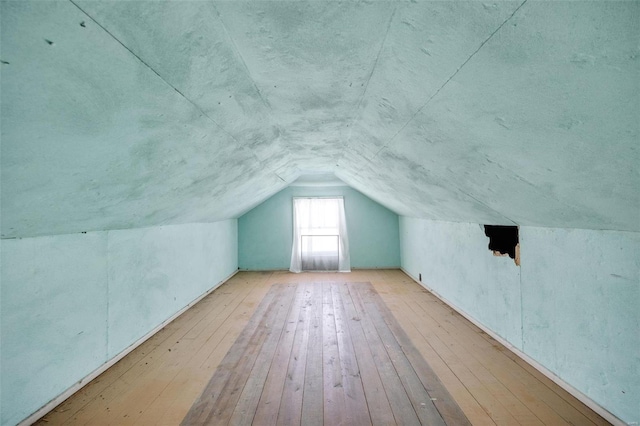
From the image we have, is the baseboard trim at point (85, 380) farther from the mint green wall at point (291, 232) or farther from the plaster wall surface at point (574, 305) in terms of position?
the plaster wall surface at point (574, 305)

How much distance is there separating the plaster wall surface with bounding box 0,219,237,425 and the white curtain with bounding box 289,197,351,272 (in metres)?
3.54

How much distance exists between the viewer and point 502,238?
300cm

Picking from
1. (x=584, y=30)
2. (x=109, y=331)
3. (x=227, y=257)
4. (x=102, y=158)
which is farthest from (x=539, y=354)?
(x=227, y=257)

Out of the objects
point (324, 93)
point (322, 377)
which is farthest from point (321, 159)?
point (322, 377)

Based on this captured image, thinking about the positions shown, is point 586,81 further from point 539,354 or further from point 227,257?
point 227,257

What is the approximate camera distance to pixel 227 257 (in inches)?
250

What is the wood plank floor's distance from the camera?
2.00 m

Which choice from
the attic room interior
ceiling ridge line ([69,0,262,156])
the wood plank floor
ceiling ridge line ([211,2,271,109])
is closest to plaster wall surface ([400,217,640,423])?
the attic room interior

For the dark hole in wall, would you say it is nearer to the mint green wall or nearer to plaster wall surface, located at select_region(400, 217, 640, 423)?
plaster wall surface, located at select_region(400, 217, 640, 423)

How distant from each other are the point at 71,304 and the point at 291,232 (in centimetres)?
509

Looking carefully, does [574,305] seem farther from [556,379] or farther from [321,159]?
[321,159]

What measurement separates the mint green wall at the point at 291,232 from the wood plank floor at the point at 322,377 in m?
3.04

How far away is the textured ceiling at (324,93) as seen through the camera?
94 cm

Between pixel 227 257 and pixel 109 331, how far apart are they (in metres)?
3.67
